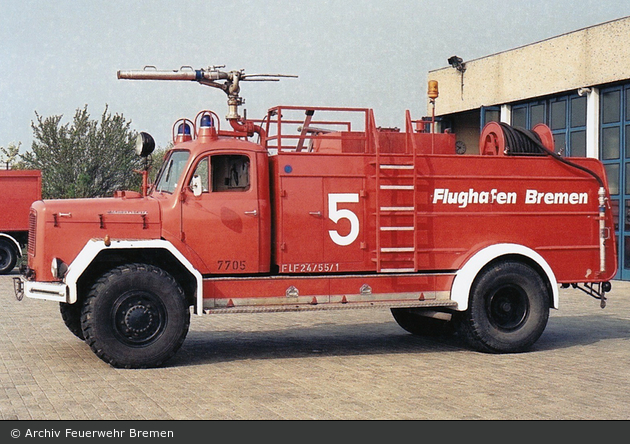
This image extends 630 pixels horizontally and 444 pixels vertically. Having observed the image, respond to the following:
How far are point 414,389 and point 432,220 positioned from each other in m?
3.01

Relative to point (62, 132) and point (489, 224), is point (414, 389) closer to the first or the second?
point (489, 224)

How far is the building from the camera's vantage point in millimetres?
22812

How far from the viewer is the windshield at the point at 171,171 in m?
11.1

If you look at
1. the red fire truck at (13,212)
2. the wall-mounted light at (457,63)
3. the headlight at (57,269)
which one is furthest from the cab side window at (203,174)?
the wall-mounted light at (457,63)

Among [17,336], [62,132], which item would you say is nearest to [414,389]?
[17,336]

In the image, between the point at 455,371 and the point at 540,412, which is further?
the point at 455,371

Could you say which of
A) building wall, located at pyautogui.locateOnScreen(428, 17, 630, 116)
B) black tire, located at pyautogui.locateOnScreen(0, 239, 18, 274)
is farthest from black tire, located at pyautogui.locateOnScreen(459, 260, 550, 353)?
Result: black tire, located at pyautogui.locateOnScreen(0, 239, 18, 274)

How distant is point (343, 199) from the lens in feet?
36.8

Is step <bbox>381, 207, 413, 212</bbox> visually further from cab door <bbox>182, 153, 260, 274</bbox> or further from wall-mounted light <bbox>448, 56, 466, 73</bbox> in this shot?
wall-mounted light <bbox>448, 56, 466, 73</bbox>

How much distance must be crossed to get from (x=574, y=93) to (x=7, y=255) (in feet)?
56.5

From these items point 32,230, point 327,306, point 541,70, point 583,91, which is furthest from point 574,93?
point 32,230

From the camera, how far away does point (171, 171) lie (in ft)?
36.9

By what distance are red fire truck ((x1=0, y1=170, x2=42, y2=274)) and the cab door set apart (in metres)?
18.2

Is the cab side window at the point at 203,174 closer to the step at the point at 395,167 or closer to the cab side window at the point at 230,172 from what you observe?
the cab side window at the point at 230,172
